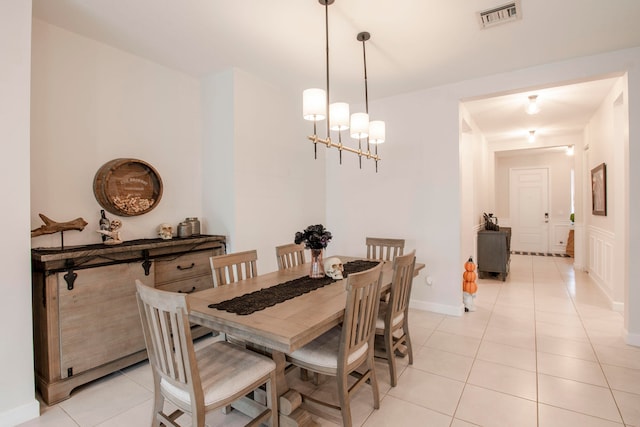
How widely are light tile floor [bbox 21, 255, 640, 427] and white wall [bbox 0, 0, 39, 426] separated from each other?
0.25 metres

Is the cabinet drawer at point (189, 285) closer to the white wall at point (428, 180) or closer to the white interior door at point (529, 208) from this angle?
the white wall at point (428, 180)

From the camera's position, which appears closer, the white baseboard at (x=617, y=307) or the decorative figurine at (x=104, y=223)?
the decorative figurine at (x=104, y=223)

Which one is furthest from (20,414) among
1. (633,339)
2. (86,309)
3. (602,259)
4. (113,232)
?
(602,259)

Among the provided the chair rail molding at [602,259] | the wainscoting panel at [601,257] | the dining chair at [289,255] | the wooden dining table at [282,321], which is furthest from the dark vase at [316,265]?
the wainscoting panel at [601,257]

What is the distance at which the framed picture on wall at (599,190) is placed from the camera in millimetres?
4414

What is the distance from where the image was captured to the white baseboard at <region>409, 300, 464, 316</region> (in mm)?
3830

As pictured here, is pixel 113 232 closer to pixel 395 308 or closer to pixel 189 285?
pixel 189 285

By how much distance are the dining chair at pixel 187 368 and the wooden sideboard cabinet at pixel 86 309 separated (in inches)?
39.6

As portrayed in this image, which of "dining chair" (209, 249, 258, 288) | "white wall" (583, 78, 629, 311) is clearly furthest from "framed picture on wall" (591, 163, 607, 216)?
"dining chair" (209, 249, 258, 288)

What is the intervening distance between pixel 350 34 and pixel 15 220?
8.98 feet

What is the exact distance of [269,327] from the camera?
1518 mm

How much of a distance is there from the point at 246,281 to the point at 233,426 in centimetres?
93

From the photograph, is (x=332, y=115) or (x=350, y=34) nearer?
(x=332, y=115)

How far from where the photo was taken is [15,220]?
195 centimetres
